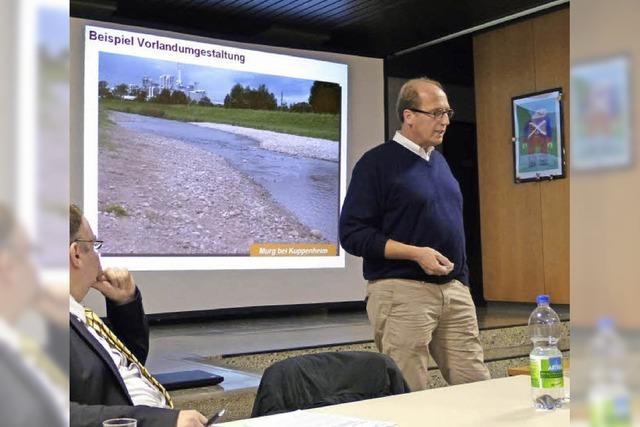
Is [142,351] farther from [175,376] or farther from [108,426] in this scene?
[175,376]

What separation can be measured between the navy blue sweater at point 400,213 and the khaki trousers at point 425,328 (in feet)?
0.15

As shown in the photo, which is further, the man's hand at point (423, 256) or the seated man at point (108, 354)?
the man's hand at point (423, 256)

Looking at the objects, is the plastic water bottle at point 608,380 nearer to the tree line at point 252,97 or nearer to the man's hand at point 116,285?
the man's hand at point 116,285

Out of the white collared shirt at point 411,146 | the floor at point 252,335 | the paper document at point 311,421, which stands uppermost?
the white collared shirt at point 411,146

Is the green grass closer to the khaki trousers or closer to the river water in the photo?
the river water

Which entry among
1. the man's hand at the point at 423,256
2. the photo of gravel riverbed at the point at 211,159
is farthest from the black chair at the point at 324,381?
the photo of gravel riverbed at the point at 211,159

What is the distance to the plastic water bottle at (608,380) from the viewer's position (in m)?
0.20

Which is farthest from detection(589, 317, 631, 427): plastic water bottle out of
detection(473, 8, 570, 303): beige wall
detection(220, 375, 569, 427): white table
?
detection(473, 8, 570, 303): beige wall

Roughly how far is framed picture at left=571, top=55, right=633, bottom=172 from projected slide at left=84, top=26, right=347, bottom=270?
4.90 m

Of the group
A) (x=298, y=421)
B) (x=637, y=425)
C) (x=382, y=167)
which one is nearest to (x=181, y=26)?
(x=382, y=167)

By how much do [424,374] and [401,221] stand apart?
0.50 m

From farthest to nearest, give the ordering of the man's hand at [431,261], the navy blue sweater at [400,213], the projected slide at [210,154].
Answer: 1. the projected slide at [210,154]
2. the navy blue sweater at [400,213]
3. the man's hand at [431,261]
